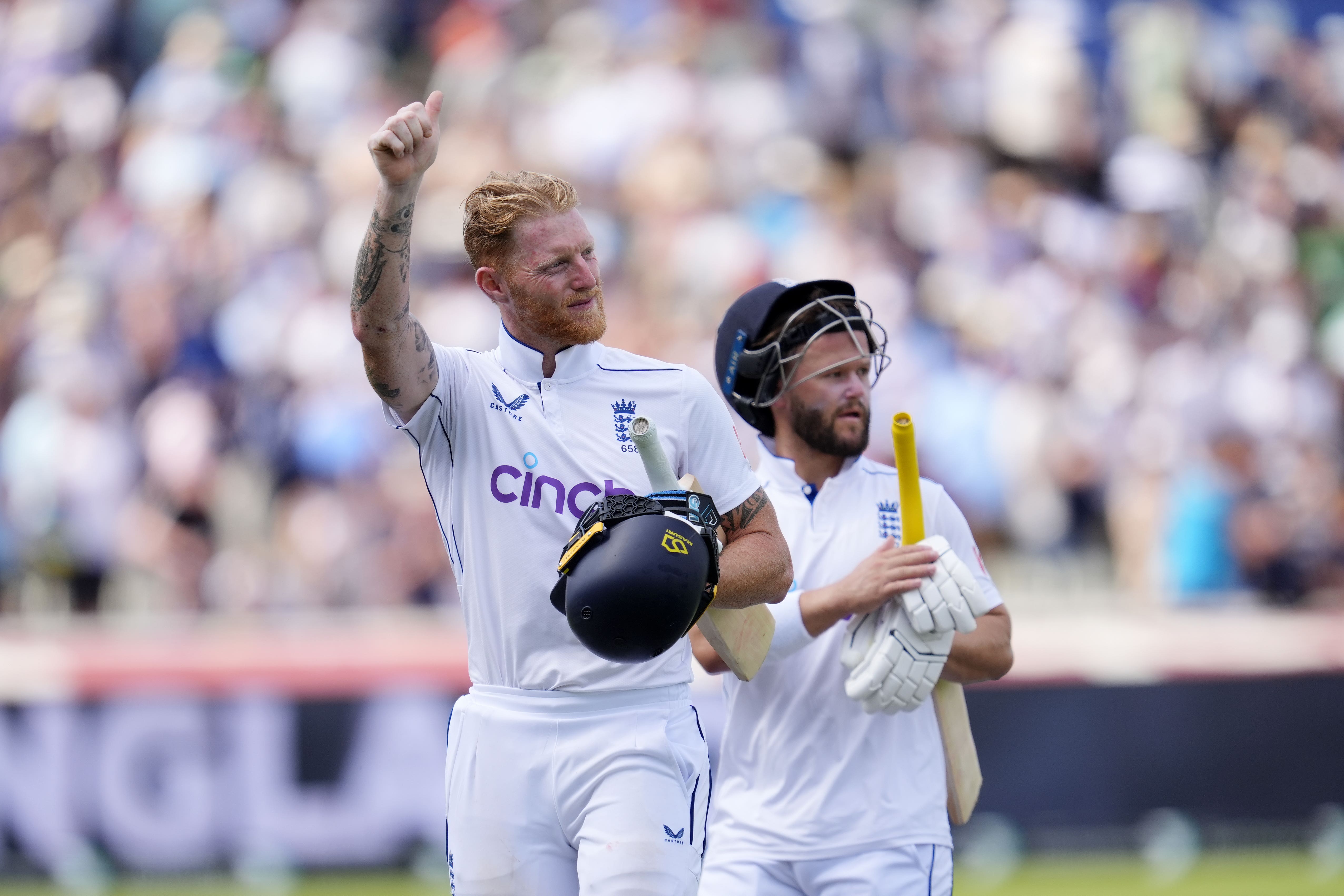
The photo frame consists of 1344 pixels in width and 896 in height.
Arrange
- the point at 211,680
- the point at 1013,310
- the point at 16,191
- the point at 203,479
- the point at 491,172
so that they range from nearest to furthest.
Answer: the point at 491,172 < the point at 211,680 < the point at 203,479 < the point at 1013,310 < the point at 16,191

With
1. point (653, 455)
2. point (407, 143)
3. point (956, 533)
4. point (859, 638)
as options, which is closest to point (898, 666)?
point (859, 638)

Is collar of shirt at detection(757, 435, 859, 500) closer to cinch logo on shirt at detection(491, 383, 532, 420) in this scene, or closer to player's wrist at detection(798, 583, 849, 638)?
player's wrist at detection(798, 583, 849, 638)

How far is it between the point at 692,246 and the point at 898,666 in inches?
338

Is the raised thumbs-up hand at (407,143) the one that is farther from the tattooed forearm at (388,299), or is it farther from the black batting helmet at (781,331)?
the black batting helmet at (781,331)

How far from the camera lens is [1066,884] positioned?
358 inches

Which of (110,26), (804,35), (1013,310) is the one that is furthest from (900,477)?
(110,26)

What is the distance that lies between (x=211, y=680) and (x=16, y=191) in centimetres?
660

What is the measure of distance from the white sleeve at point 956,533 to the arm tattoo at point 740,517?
0.83 meters

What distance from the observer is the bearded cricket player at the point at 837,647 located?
4.64 metres

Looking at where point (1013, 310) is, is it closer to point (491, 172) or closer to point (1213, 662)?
point (1213, 662)

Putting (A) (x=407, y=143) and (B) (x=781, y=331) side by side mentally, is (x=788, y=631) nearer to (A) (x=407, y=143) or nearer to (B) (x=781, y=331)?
(B) (x=781, y=331)

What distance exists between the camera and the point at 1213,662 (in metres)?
9.43

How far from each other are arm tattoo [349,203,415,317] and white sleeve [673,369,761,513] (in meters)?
0.84

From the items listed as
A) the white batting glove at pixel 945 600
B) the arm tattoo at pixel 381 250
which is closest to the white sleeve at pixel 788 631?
the white batting glove at pixel 945 600
